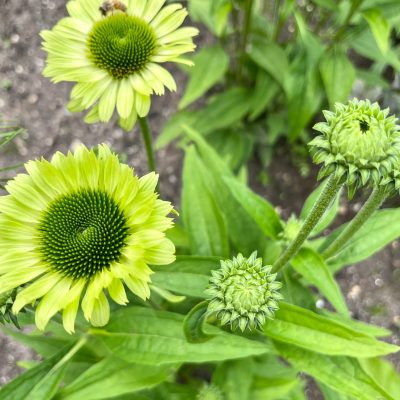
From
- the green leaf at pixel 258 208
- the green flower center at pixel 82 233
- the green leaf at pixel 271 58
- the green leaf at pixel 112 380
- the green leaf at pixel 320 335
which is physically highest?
the green leaf at pixel 271 58

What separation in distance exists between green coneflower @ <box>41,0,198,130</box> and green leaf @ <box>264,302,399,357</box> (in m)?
0.55

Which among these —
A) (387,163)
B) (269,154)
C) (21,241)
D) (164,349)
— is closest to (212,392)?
(164,349)

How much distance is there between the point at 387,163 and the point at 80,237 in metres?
0.60

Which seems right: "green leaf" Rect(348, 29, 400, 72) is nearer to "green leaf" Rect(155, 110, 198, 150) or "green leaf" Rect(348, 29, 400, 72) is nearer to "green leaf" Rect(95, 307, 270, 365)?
"green leaf" Rect(155, 110, 198, 150)

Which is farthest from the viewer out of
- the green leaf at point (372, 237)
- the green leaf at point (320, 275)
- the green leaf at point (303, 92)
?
the green leaf at point (303, 92)

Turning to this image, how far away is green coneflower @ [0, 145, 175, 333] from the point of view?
3.07 feet

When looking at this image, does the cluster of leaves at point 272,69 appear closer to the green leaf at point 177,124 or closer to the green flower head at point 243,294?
the green leaf at point 177,124

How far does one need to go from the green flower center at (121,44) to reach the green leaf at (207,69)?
644 mm

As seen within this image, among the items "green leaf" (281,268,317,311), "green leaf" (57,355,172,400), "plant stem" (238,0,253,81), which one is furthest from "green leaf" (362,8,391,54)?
"green leaf" (57,355,172,400)

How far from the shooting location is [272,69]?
1.94m

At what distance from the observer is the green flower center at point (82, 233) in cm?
101

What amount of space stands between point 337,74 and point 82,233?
1140 millimetres

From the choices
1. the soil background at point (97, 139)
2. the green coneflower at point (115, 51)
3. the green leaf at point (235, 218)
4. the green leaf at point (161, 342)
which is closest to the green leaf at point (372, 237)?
the green leaf at point (235, 218)

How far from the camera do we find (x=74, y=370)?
140cm
